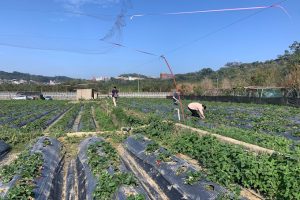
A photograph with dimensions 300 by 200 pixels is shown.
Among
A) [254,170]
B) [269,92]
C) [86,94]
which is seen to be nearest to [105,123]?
[254,170]

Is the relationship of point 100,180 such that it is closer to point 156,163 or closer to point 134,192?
point 134,192

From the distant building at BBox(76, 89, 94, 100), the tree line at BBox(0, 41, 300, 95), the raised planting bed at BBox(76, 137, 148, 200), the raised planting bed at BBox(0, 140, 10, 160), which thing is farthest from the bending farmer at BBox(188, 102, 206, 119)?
the distant building at BBox(76, 89, 94, 100)

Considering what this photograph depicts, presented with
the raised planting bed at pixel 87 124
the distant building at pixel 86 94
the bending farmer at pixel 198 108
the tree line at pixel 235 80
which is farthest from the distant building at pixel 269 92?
the distant building at pixel 86 94

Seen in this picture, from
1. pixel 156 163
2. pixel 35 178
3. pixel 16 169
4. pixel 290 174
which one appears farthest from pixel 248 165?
pixel 16 169

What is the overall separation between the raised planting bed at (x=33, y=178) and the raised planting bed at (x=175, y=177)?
1.90 metres

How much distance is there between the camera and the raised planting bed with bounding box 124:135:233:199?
570cm

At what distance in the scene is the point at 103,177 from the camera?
6277mm

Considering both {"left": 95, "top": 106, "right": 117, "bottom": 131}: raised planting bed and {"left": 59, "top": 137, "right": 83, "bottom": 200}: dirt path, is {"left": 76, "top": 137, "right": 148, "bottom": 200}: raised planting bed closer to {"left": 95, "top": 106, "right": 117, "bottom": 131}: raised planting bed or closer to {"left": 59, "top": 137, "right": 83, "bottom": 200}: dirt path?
{"left": 59, "top": 137, "right": 83, "bottom": 200}: dirt path

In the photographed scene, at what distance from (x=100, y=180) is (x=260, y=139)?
5213 mm

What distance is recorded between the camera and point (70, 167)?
28.6 feet

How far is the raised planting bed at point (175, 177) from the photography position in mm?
5699

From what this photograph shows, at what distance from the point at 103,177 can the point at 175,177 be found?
1.29m

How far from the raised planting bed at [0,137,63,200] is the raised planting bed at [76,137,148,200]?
1.63ft

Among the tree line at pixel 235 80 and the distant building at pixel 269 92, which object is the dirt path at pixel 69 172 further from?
the distant building at pixel 269 92
